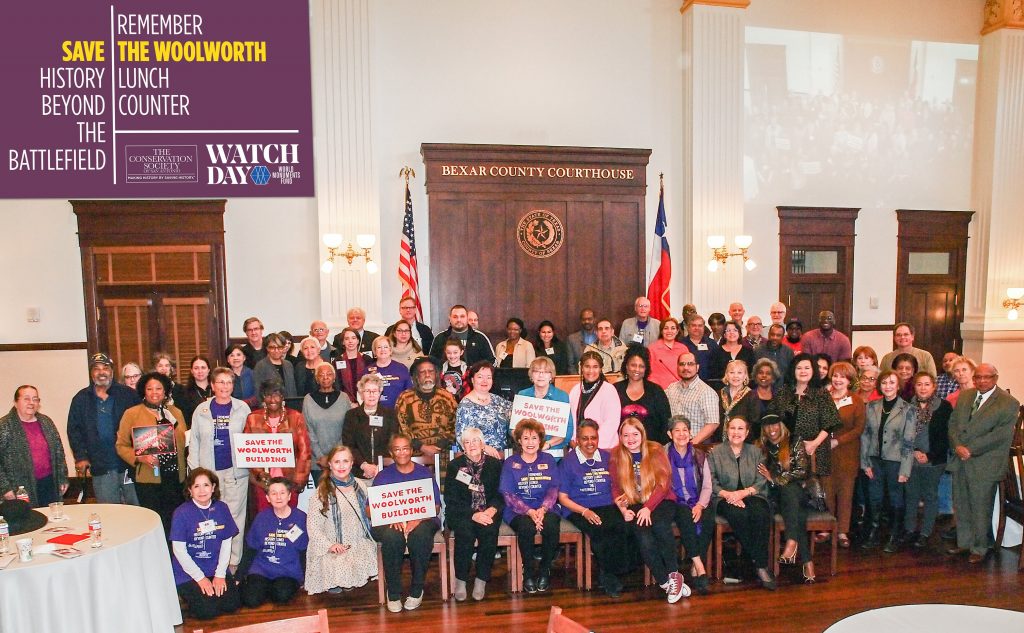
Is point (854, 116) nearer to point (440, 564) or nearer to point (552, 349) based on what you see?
point (552, 349)

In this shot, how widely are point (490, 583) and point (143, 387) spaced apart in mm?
3147

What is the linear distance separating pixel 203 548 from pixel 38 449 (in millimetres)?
1809

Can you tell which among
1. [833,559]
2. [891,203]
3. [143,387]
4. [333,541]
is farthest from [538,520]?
A: [891,203]

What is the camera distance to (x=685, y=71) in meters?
10.0

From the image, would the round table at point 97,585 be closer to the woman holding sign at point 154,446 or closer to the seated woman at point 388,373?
the woman holding sign at point 154,446

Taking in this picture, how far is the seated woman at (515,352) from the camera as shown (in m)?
7.52

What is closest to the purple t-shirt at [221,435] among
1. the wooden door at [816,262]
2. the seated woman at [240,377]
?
the seated woman at [240,377]

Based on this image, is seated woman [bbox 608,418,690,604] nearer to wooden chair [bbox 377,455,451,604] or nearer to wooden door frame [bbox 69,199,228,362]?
wooden chair [bbox 377,455,451,604]

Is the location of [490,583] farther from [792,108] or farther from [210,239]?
[792,108]

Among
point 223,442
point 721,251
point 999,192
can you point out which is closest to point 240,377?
point 223,442

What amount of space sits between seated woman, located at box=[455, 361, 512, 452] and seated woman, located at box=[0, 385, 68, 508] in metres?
3.24

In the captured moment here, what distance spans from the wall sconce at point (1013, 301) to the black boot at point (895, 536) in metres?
7.31

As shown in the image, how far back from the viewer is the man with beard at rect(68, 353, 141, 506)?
17.6 ft

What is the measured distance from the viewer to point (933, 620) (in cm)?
271
